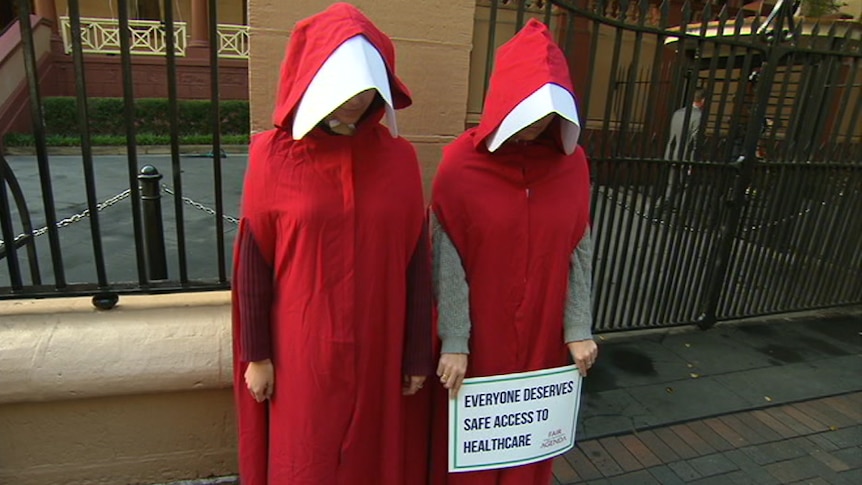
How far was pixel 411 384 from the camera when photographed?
1896mm

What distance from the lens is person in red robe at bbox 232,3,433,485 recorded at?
61.1 inches

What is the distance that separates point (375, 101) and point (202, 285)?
1.41 meters

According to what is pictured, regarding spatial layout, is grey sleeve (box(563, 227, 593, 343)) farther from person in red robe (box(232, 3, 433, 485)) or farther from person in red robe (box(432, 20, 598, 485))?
person in red robe (box(232, 3, 433, 485))

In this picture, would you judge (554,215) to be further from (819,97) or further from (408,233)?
(819,97)

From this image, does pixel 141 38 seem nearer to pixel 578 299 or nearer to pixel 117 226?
pixel 117 226

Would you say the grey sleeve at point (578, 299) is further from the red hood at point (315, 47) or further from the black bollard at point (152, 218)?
the black bollard at point (152, 218)

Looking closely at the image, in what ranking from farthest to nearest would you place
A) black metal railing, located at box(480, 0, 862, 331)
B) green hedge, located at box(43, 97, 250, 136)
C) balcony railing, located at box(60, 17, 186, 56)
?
balcony railing, located at box(60, 17, 186, 56) → green hedge, located at box(43, 97, 250, 136) → black metal railing, located at box(480, 0, 862, 331)

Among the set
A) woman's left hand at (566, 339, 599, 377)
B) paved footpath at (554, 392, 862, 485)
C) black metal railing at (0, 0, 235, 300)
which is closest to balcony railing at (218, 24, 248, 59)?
black metal railing at (0, 0, 235, 300)

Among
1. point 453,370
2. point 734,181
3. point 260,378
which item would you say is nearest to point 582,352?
point 453,370

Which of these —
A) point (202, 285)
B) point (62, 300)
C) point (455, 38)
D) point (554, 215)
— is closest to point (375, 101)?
point (554, 215)

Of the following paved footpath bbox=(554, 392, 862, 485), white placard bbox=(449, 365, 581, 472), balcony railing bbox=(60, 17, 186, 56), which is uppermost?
balcony railing bbox=(60, 17, 186, 56)

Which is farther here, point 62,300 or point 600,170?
point 600,170

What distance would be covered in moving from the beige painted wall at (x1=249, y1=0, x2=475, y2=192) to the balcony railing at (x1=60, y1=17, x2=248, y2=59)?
14.2 metres

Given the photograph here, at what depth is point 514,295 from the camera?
1927 millimetres
